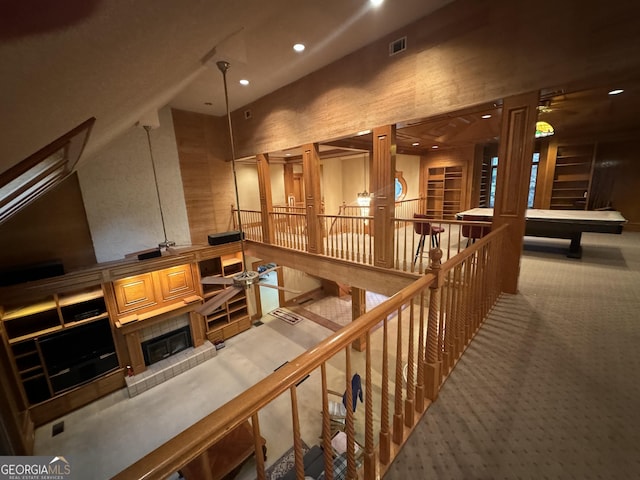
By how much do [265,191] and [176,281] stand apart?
3.18 m

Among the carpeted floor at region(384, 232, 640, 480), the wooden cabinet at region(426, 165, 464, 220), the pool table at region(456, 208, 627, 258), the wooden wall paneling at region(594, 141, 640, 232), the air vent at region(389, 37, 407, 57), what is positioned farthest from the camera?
the wooden cabinet at region(426, 165, 464, 220)

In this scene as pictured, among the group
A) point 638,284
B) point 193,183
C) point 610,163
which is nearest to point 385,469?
point 638,284

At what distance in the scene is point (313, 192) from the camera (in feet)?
16.1

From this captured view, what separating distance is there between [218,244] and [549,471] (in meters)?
6.46

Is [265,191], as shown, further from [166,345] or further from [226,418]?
[226,418]

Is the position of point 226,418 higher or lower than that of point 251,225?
higher

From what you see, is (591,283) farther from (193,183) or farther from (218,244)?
(193,183)

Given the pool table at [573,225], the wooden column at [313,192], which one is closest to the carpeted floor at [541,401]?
the pool table at [573,225]

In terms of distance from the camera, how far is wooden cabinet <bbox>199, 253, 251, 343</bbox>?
6.98 m

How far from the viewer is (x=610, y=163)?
712 centimetres

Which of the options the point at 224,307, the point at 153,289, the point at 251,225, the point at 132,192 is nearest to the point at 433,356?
the point at 251,225

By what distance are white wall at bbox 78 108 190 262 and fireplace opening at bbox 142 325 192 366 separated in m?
2.23

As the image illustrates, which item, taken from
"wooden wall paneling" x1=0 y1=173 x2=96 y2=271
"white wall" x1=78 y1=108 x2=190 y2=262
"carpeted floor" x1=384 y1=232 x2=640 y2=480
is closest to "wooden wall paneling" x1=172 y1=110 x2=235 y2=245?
"white wall" x1=78 y1=108 x2=190 y2=262

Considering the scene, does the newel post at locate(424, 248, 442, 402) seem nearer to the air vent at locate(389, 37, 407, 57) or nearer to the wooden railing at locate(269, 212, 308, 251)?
the air vent at locate(389, 37, 407, 57)
